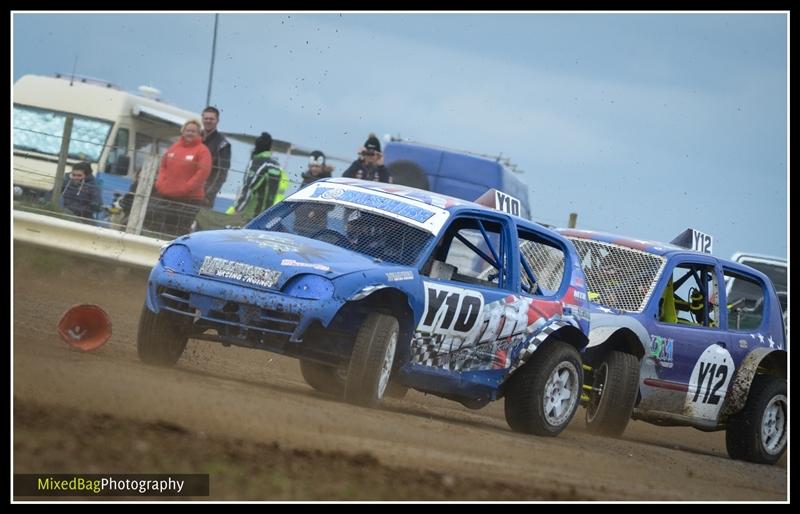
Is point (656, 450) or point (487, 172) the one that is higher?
point (487, 172)

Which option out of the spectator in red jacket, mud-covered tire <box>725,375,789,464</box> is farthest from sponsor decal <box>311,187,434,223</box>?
the spectator in red jacket

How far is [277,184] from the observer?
54.1 ft

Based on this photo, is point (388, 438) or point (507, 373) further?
point (507, 373)

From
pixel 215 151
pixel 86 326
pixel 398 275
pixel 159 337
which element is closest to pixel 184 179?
pixel 215 151

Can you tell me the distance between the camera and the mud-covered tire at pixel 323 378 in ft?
34.8

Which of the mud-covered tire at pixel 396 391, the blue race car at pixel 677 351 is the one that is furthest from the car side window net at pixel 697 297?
the mud-covered tire at pixel 396 391

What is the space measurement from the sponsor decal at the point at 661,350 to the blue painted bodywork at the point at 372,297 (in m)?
1.00

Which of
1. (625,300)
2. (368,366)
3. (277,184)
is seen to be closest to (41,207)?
(277,184)

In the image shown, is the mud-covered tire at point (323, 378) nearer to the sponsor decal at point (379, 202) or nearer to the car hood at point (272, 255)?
the sponsor decal at point (379, 202)

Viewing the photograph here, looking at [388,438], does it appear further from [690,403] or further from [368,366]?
[690,403]

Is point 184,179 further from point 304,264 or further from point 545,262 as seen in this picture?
point 304,264

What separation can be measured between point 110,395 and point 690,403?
222 inches

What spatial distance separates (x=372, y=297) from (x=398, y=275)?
23 cm

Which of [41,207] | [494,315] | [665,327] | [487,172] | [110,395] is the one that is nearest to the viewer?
[110,395]
